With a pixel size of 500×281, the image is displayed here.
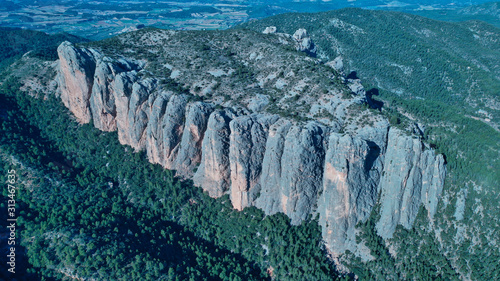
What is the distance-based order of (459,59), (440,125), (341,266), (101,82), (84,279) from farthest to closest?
(459,59) < (440,125) < (101,82) < (341,266) < (84,279)

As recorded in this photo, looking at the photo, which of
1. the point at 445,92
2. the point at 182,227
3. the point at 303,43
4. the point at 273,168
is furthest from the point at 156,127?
the point at 445,92

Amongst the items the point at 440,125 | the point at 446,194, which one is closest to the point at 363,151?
the point at 446,194

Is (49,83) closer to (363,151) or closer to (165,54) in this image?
(165,54)

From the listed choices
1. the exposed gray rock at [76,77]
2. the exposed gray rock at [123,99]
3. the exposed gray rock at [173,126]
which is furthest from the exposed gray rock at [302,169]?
the exposed gray rock at [76,77]

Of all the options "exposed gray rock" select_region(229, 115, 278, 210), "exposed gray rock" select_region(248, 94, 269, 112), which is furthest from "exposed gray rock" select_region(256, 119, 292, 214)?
"exposed gray rock" select_region(248, 94, 269, 112)

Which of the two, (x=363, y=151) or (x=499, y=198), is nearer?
(x=363, y=151)

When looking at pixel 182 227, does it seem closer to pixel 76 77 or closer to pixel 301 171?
pixel 301 171
